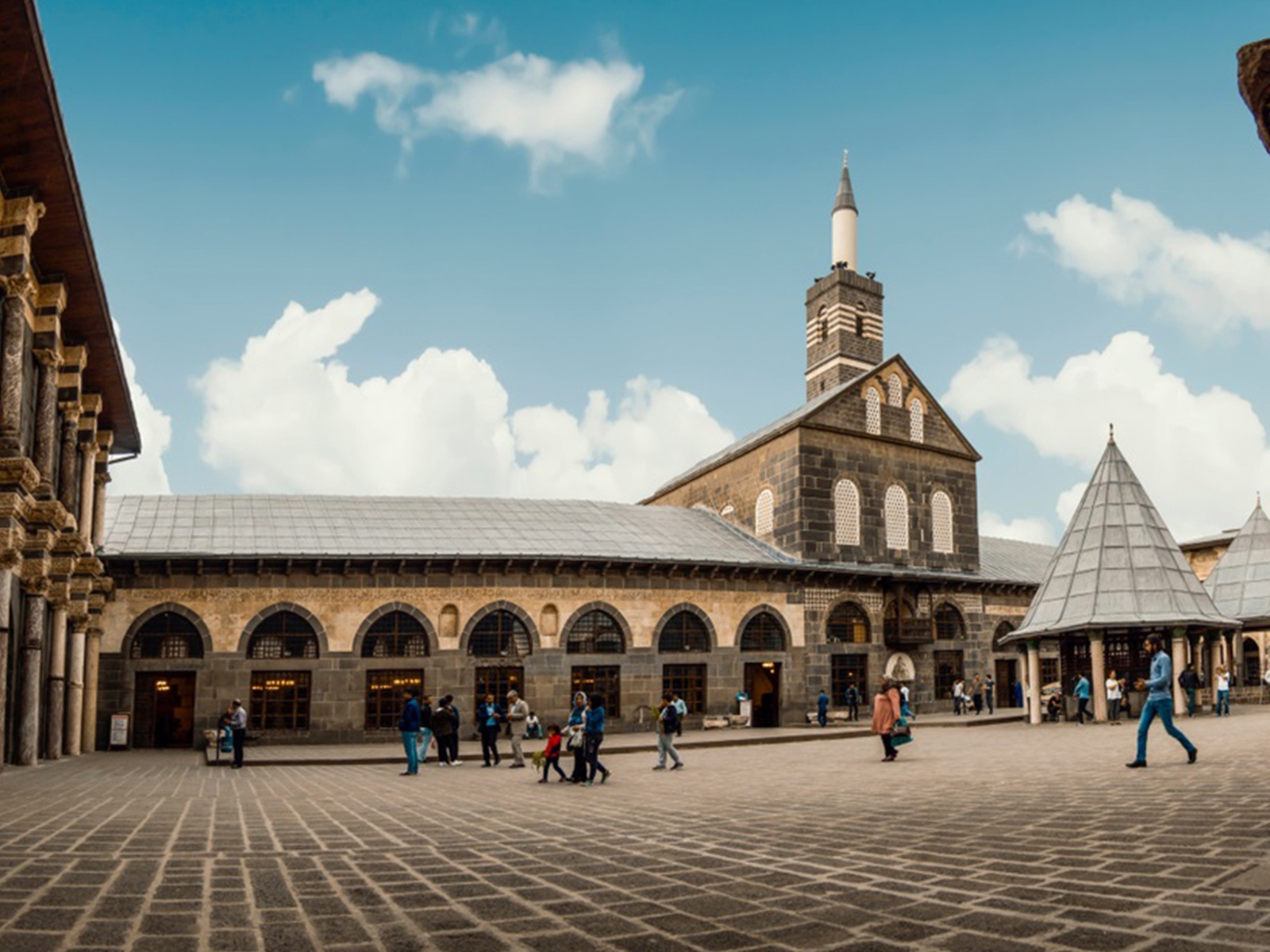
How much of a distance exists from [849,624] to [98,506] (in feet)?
73.5

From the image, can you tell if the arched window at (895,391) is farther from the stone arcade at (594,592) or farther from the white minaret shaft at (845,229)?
the white minaret shaft at (845,229)

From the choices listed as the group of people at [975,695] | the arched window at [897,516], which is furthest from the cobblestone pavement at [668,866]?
the arched window at [897,516]

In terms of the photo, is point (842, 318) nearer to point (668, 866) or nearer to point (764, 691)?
point (764, 691)

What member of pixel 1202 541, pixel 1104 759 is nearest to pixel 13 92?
pixel 1104 759

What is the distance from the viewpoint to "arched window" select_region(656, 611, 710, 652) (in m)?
30.7

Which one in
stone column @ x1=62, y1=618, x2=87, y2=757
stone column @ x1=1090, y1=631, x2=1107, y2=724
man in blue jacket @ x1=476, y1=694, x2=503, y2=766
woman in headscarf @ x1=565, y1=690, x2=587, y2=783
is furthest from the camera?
stone column @ x1=1090, y1=631, x2=1107, y2=724

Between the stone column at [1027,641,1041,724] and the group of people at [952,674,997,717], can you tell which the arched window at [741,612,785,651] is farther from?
the stone column at [1027,641,1041,724]

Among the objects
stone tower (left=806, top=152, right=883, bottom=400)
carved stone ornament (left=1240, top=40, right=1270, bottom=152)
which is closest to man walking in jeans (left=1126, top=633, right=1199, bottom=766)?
carved stone ornament (left=1240, top=40, right=1270, bottom=152)

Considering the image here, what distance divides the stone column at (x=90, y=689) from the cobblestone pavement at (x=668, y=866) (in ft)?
40.4

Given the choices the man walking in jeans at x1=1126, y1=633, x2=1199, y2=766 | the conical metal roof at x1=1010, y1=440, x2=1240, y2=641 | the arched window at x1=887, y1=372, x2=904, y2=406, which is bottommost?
the man walking in jeans at x1=1126, y1=633, x2=1199, y2=766

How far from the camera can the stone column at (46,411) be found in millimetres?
17953

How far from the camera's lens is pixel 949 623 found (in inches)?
1438

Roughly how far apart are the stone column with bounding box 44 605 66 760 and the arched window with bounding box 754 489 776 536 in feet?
72.1

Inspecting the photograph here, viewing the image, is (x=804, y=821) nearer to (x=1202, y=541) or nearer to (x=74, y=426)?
(x=74, y=426)
